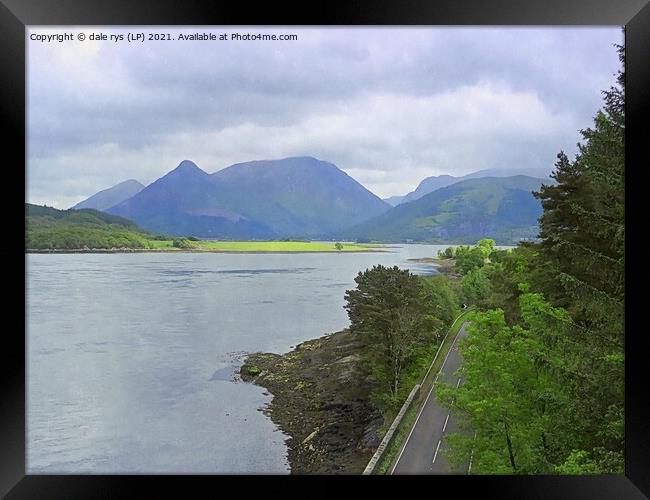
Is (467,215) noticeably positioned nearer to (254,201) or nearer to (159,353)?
(254,201)

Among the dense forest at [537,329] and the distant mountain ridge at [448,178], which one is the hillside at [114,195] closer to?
the dense forest at [537,329]

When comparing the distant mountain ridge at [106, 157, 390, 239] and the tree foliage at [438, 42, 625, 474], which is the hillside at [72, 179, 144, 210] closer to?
the distant mountain ridge at [106, 157, 390, 239]

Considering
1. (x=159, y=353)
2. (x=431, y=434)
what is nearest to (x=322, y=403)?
(x=431, y=434)

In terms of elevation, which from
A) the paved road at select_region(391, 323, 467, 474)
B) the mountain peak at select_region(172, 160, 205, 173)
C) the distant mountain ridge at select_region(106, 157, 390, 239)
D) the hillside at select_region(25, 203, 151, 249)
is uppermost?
the mountain peak at select_region(172, 160, 205, 173)

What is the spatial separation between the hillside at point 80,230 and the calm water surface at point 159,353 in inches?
3.0

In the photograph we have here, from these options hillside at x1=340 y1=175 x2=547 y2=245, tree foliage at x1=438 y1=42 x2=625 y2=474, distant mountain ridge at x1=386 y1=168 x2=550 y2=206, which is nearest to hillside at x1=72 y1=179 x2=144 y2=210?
hillside at x1=340 y1=175 x2=547 y2=245

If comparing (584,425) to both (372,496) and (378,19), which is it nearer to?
(372,496)

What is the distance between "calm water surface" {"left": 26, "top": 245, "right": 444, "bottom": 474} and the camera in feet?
8.21

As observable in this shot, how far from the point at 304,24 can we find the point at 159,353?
1.82 m

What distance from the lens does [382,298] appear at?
2.49 metres

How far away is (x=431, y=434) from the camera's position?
2.48m

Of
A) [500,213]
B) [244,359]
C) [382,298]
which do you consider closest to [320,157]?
[382,298]

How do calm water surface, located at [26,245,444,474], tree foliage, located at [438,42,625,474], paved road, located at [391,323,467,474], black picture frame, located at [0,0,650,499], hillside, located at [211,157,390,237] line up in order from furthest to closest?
1. hillside, located at [211,157,390,237]
2. calm water surface, located at [26,245,444,474]
3. paved road, located at [391,323,467,474]
4. tree foliage, located at [438,42,625,474]
5. black picture frame, located at [0,0,650,499]

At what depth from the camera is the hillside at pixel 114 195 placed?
2.54 m
